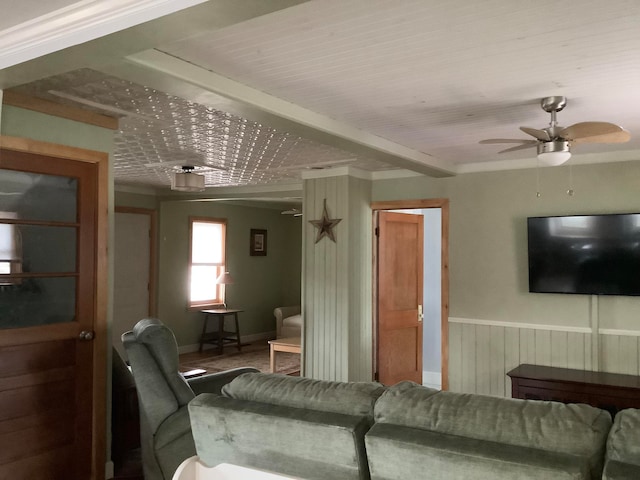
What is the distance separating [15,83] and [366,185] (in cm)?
378

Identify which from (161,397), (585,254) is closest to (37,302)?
(161,397)

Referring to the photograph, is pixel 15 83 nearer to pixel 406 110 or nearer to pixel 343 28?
pixel 343 28

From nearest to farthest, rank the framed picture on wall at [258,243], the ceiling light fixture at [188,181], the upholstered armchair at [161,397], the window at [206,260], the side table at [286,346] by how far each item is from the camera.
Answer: the upholstered armchair at [161,397] → the ceiling light fixture at [188,181] → the side table at [286,346] → the window at [206,260] → the framed picture on wall at [258,243]

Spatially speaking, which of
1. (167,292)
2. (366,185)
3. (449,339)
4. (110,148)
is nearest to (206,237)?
(167,292)

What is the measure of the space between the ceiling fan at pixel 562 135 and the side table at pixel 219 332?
19.3 feet

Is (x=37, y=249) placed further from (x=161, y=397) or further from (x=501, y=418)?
(x=501, y=418)

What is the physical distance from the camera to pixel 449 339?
17.9 ft

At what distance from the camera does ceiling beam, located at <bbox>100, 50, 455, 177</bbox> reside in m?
2.44

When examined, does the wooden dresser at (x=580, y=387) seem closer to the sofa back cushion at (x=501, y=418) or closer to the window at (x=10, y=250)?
the sofa back cushion at (x=501, y=418)

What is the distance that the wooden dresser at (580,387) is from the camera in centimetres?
415

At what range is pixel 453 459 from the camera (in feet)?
5.32

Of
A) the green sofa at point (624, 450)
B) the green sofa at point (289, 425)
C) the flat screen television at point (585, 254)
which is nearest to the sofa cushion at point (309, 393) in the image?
the green sofa at point (289, 425)

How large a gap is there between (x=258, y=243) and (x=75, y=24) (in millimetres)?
7563

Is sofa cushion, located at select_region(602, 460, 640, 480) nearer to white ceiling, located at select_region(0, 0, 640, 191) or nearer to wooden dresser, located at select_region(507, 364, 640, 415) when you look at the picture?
white ceiling, located at select_region(0, 0, 640, 191)
